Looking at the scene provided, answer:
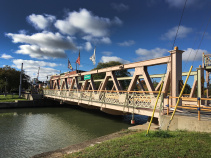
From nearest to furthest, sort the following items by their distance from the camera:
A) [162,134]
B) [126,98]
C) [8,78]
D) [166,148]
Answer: [166,148]
[162,134]
[126,98]
[8,78]

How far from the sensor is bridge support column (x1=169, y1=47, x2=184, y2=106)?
30.2 feet

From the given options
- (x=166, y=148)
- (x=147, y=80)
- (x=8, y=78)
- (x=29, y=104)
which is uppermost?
(x=8, y=78)

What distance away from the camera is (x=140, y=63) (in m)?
11.9

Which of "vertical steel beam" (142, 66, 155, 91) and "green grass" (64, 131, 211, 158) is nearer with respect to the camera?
"green grass" (64, 131, 211, 158)

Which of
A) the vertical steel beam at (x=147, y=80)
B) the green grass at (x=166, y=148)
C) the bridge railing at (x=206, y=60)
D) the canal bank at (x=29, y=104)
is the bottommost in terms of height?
the canal bank at (x=29, y=104)

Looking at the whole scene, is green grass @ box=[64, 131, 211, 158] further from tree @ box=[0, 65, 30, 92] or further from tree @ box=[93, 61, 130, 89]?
tree @ box=[93, 61, 130, 89]

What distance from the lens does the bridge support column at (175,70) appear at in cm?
920

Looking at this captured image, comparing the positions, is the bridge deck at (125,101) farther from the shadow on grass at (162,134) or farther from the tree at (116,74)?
the tree at (116,74)

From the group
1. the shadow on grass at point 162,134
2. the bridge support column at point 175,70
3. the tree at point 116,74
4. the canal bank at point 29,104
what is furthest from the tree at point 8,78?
the shadow on grass at point 162,134

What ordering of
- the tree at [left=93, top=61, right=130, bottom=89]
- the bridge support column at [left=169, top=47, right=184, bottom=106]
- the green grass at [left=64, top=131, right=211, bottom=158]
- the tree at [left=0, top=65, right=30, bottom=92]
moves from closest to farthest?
the green grass at [left=64, top=131, right=211, bottom=158]
the bridge support column at [left=169, top=47, right=184, bottom=106]
the tree at [left=0, top=65, right=30, bottom=92]
the tree at [left=93, top=61, right=130, bottom=89]

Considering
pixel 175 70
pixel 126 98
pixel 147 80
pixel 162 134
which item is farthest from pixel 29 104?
pixel 162 134

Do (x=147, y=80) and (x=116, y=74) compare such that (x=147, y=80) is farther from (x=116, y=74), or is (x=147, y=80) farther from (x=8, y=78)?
(x=8, y=78)

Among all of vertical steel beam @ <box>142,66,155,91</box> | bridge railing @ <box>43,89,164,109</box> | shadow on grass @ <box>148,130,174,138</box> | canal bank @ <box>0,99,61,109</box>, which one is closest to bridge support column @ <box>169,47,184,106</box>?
bridge railing @ <box>43,89,164,109</box>

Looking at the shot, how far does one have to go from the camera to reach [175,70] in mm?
9219
